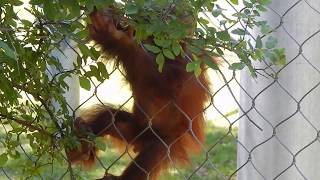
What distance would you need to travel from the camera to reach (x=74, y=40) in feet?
4.43

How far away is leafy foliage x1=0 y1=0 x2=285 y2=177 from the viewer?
1289 mm

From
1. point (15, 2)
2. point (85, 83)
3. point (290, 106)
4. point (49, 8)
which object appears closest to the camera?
point (49, 8)

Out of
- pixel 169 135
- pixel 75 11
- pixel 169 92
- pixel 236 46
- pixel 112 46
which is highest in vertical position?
pixel 75 11

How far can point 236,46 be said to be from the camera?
1387mm

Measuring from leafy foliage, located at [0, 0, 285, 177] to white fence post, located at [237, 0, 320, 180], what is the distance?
22cm

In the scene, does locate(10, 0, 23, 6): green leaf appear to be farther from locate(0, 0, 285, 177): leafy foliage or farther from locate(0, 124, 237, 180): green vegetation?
locate(0, 124, 237, 180): green vegetation

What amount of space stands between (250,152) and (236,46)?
0.41m

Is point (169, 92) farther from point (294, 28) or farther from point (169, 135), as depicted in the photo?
point (294, 28)

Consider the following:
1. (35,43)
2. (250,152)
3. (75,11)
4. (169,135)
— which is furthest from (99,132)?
(75,11)

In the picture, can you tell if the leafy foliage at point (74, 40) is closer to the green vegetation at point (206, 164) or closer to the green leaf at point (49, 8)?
the green leaf at point (49, 8)

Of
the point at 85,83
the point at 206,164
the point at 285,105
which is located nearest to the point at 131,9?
the point at 85,83

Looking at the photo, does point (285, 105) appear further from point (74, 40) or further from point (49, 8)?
point (49, 8)

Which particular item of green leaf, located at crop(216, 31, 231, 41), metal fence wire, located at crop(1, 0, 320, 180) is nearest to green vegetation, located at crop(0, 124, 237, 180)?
metal fence wire, located at crop(1, 0, 320, 180)

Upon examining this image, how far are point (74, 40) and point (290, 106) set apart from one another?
2.17 feet
